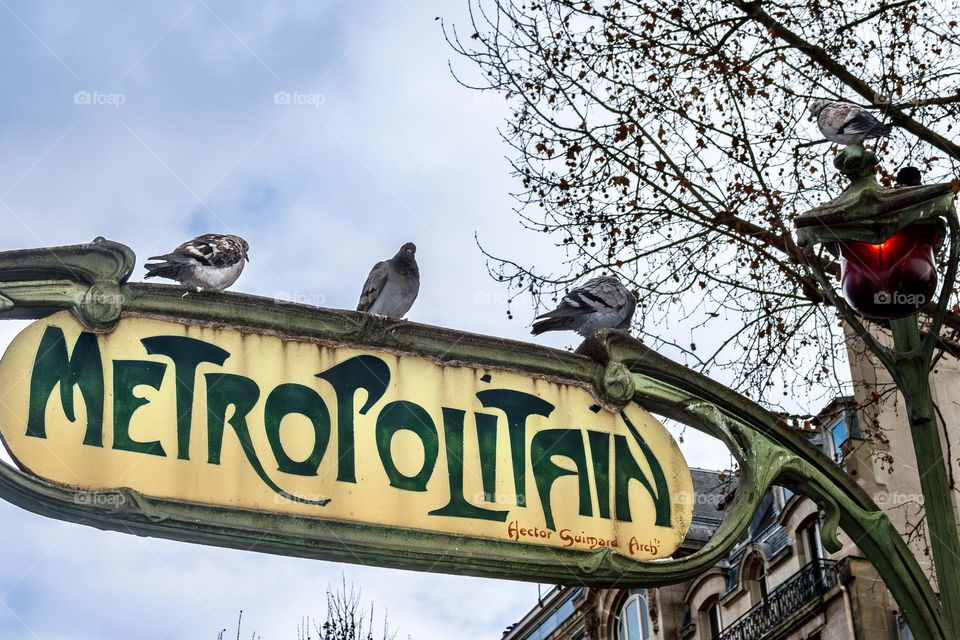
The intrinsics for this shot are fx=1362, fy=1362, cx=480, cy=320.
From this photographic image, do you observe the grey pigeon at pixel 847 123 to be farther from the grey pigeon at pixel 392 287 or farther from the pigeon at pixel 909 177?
the grey pigeon at pixel 392 287

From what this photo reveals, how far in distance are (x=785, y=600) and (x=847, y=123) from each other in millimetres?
20728

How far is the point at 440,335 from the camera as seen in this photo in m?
5.82

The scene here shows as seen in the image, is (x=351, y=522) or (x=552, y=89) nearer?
(x=351, y=522)

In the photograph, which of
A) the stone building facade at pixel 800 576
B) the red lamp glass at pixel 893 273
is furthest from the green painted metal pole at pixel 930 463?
the stone building facade at pixel 800 576

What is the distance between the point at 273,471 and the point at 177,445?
375 millimetres

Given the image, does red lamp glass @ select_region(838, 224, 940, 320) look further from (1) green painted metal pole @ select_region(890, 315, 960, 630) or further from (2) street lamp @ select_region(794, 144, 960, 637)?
(1) green painted metal pole @ select_region(890, 315, 960, 630)

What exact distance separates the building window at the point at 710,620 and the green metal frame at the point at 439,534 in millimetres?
23995

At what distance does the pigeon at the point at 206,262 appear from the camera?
26.3 ft

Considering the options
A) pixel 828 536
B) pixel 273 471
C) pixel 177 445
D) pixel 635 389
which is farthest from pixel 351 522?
pixel 828 536

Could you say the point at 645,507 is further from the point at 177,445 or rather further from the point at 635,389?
the point at 177,445

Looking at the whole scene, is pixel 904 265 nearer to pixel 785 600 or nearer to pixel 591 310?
pixel 591 310

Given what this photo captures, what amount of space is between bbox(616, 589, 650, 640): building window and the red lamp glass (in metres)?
26.2

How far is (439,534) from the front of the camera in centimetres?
533

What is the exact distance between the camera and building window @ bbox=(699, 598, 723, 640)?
29.2m
